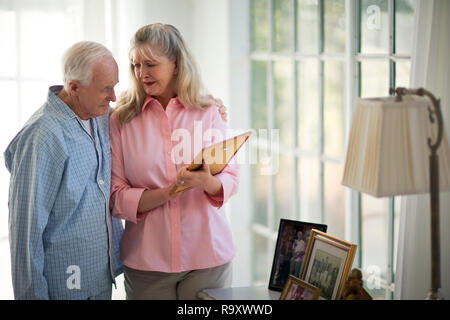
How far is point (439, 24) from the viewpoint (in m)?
1.69

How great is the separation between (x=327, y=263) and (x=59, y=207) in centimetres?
95

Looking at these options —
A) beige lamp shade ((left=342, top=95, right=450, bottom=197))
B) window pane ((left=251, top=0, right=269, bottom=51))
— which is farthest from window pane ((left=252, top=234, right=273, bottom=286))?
beige lamp shade ((left=342, top=95, right=450, bottom=197))

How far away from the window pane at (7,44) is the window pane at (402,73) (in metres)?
2.04

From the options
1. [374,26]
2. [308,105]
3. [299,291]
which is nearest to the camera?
[299,291]

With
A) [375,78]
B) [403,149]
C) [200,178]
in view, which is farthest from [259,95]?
[403,149]

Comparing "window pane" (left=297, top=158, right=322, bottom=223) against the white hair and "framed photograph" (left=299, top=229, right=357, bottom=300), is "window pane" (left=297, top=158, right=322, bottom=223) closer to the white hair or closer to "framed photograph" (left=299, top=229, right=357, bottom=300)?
"framed photograph" (left=299, top=229, right=357, bottom=300)

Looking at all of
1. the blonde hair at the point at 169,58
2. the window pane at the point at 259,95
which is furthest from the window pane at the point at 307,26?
the blonde hair at the point at 169,58

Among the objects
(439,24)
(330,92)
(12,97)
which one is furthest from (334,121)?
(12,97)

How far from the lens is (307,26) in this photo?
272 centimetres

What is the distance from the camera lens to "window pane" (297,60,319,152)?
2701mm

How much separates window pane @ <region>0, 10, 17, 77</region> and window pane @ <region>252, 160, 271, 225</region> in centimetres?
152

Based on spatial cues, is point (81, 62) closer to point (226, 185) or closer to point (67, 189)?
point (67, 189)

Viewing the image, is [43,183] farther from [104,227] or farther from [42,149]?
[104,227]

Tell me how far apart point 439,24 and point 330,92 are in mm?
920
